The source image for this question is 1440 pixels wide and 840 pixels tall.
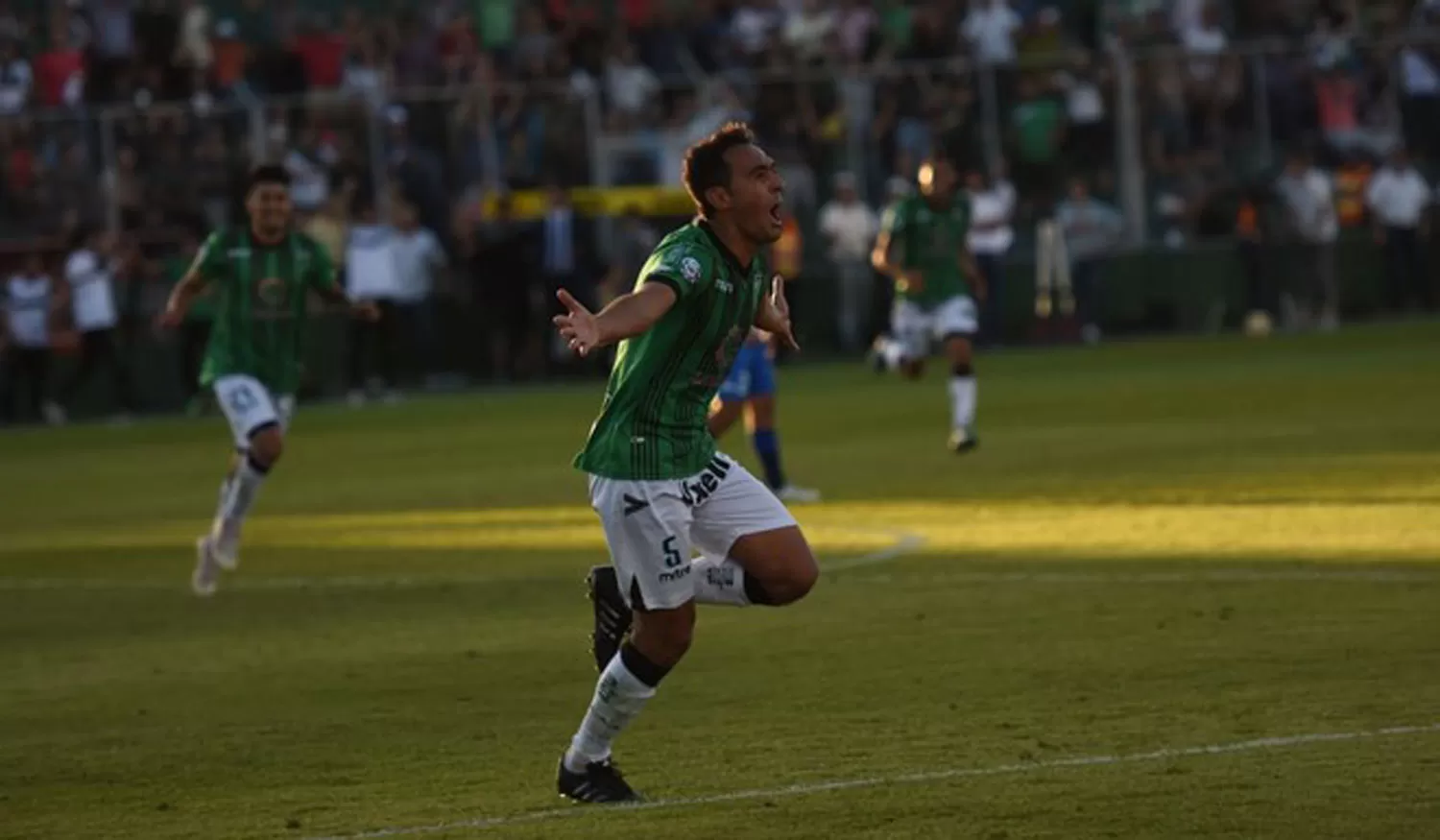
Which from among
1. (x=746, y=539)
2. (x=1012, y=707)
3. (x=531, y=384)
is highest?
(x=746, y=539)

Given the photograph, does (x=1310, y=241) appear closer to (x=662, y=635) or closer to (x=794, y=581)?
(x=794, y=581)

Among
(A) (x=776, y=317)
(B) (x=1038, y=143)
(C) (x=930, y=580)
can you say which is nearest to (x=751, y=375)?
(C) (x=930, y=580)

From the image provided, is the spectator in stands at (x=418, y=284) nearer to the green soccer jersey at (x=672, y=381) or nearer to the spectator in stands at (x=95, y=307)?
the spectator in stands at (x=95, y=307)

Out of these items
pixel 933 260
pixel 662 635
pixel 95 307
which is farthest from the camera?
pixel 95 307

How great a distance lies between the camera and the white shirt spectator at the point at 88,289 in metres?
36.2

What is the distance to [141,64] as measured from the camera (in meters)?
38.1

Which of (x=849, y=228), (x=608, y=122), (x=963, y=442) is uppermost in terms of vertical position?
(x=608, y=122)

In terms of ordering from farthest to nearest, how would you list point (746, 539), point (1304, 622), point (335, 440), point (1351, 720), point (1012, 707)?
1. point (335, 440)
2. point (1304, 622)
3. point (1012, 707)
4. point (1351, 720)
5. point (746, 539)

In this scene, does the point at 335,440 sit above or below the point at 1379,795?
below

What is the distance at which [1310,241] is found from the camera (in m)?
42.1

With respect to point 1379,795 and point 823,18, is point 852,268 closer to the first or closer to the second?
point 823,18

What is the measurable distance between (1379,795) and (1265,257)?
33.2m

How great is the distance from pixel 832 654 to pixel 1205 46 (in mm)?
29741

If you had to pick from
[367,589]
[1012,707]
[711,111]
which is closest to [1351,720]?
[1012,707]
